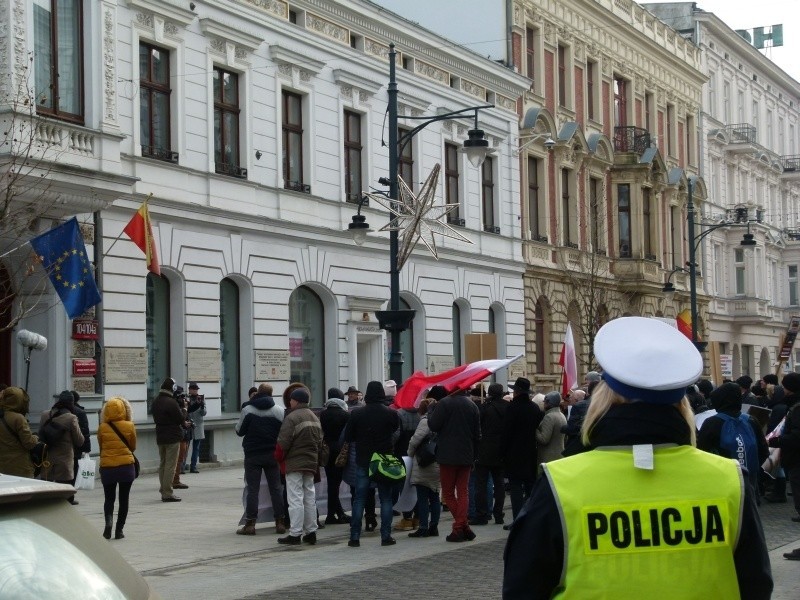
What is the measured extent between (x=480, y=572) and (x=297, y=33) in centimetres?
1994

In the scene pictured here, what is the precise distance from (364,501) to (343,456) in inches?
51.6

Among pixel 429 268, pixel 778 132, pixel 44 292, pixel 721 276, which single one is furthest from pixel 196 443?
pixel 778 132

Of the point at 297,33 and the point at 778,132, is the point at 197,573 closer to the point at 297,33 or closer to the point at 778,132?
the point at 297,33

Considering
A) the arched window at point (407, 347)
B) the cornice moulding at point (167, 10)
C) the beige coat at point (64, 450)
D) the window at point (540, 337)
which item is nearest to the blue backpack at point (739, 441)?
the beige coat at point (64, 450)

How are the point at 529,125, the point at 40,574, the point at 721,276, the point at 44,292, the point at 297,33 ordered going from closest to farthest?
1. the point at 40,574
2. the point at 44,292
3. the point at 297,33
4. the point at 529,125
5. the point at 721,276

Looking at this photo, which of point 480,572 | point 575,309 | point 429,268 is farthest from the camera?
point 575,309

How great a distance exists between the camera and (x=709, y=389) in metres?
21.8

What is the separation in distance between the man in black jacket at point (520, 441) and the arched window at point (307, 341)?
46.3 ft

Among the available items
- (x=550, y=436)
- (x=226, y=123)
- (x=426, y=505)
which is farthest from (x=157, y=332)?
(x=426, y=505)

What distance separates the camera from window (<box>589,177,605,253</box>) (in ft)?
149

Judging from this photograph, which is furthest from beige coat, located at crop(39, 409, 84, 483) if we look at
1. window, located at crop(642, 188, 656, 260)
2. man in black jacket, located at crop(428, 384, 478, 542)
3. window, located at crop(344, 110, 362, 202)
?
window, located at crop(642, 188, 656, 260)

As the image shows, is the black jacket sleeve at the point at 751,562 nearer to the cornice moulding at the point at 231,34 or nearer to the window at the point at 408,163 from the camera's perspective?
the cornice moulding at the point at 231,34

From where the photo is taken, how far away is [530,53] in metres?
43.1

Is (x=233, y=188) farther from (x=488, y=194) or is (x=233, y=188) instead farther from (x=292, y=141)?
(x=488, y=194)
